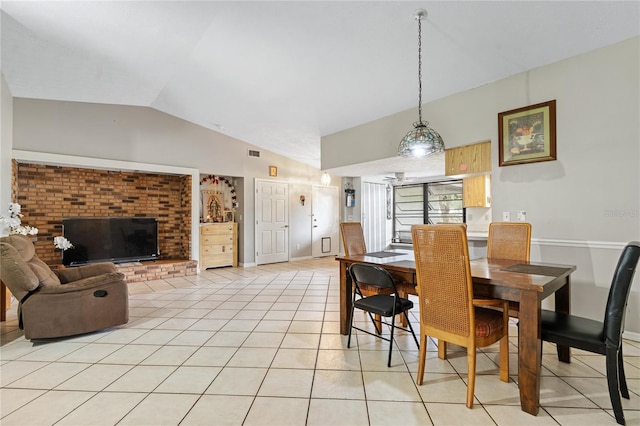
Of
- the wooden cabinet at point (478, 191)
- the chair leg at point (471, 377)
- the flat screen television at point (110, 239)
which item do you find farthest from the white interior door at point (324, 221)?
the chair leg at point (471, 377)

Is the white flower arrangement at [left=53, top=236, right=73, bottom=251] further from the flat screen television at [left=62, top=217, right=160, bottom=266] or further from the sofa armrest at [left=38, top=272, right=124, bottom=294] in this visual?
the sofa armrest at [left=38, top=272, right=124, bottom=294]

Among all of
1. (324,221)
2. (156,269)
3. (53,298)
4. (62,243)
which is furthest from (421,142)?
(324,221)

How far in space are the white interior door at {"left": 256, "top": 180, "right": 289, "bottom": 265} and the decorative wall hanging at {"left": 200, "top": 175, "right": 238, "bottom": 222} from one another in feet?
2.04

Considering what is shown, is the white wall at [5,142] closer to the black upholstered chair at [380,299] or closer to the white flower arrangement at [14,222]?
the white flower arrangement at [14,222]

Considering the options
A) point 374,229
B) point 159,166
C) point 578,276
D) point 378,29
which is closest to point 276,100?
point 378,29

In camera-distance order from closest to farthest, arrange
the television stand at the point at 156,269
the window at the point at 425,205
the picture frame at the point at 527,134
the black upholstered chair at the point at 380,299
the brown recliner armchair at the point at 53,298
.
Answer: the black upholstered chair at the point at 380,299, the brown recliner armchair at the point at 53,298, the picture frame at the point at 527,134, the television stand at the point at 156,269, the window at the point at 425,205

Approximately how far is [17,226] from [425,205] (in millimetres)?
7366

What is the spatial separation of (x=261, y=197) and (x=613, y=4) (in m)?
6.08

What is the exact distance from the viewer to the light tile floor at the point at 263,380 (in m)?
1.74

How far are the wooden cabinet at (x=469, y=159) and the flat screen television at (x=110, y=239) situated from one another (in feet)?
17.6

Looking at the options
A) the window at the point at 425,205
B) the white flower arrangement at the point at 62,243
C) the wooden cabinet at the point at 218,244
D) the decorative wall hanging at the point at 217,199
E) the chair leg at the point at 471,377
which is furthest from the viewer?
the window at the point at 425,205

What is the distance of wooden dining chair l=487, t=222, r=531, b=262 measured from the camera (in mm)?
2752

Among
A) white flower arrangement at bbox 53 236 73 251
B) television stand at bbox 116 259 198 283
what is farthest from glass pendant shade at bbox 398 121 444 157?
white flower arrangement at bbox 53 236 73 251

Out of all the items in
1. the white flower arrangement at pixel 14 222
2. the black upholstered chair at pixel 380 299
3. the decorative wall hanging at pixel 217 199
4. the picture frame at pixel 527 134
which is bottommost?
the black upholstered chair at pixel 380 299
